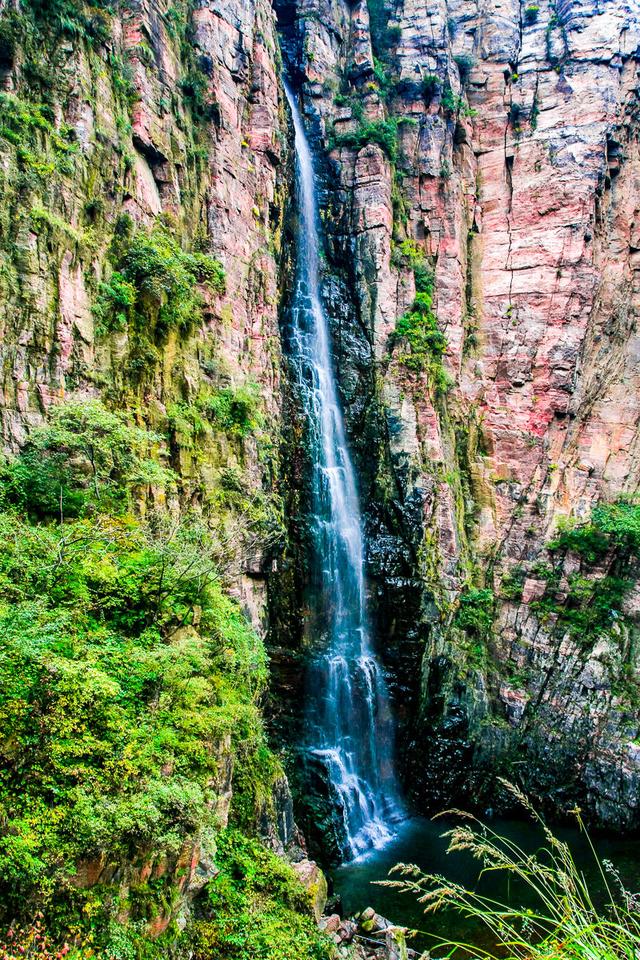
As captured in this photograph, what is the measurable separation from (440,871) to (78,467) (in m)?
12.8

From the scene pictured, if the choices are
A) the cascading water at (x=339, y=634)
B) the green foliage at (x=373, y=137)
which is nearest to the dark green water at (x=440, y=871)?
the cascading water at (x=339, y=634)

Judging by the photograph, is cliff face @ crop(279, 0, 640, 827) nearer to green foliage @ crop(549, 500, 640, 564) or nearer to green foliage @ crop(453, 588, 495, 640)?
green foliage @ crop(453, 588, 495, 640)

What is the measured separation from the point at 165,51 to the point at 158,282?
721cm

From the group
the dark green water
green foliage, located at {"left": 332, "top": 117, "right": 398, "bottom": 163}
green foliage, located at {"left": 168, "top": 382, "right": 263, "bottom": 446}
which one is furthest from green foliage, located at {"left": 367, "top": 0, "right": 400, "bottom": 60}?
the dark green water

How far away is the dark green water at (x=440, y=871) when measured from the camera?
12.0m

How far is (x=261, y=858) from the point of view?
31.6 ft

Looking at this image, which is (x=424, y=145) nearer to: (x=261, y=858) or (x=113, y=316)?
(x=113, y=316)

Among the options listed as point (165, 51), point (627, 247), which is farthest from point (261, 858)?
point (627, 247)

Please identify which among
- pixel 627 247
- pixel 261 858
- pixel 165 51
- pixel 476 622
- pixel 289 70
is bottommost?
pixel 261 858

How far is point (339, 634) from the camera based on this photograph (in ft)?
57.4

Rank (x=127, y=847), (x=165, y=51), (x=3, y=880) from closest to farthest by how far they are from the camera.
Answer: (x=3, y=880)
(x=127, y=847)
(x=165, y=51)

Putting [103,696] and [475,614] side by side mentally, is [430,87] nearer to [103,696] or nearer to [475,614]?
[475,614]

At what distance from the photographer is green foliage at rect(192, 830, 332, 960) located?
25.7ft

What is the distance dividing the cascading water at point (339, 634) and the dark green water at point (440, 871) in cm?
63
